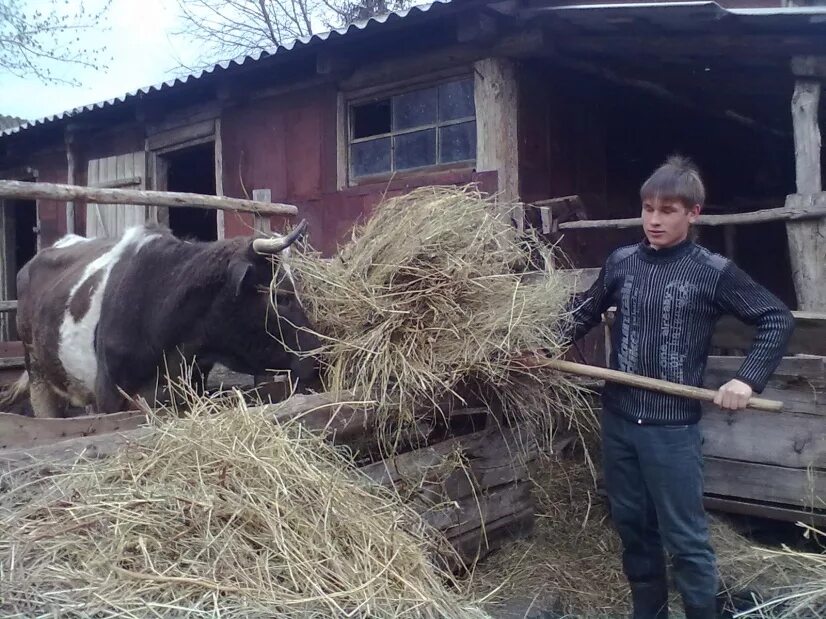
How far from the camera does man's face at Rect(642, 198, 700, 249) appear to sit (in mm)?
2887

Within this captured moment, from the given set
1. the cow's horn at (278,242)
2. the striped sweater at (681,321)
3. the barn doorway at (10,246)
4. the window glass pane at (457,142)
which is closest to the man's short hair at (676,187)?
the striped sweater at (681,321)

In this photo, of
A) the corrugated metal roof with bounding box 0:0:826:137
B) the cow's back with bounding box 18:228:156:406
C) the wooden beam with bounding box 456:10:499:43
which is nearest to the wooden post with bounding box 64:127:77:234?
the cow's back with bounding box 18:228:156:406

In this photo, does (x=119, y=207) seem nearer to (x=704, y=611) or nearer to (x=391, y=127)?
(x=391, y=127)

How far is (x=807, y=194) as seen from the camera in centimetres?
427

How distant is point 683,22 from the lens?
4.71 m

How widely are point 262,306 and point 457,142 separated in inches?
111

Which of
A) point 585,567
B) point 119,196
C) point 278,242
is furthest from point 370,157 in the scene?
point 585,567

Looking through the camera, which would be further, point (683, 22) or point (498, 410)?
point (683, 22)

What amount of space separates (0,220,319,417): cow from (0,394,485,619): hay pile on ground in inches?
54.8

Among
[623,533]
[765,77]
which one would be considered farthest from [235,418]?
[765,77]

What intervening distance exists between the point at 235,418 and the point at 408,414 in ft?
2.44

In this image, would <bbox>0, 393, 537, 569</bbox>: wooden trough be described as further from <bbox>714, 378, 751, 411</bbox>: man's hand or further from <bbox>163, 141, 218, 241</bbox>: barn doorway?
<bbox>163, 141, 218, 241</bbox>: barn doorway

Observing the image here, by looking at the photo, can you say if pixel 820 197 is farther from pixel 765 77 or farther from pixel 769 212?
pixel 765 77

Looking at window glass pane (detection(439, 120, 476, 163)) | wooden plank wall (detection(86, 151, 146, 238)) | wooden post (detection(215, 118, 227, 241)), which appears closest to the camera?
window glass pane (detection(439, 120, 476, 163))
